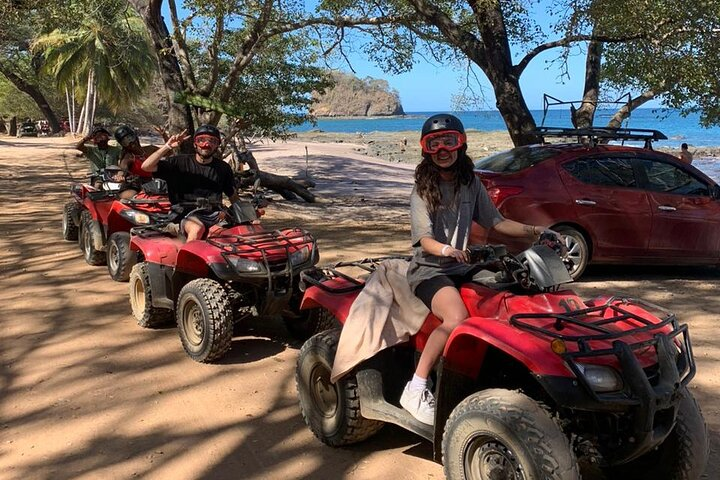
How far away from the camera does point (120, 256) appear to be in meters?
7.72

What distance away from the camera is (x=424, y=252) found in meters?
3.77

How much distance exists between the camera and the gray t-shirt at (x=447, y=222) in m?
3.69

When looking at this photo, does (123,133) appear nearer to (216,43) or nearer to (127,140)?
(127,140)

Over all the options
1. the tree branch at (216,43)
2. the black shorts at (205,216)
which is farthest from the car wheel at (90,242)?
the tree branch at (216,43)

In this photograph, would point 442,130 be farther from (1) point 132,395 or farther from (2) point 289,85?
(2) point 289,85

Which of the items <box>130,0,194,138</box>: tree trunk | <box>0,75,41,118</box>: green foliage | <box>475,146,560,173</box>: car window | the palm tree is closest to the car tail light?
<box>475,146,560,173</box>: car window

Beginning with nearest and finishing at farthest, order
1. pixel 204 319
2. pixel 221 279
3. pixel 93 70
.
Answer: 1. pixel 204 319
2. pixel 221 279
3. pixel 93 70

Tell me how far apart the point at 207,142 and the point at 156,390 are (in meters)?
2.26

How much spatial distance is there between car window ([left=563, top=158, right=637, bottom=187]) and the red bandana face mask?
4148mm

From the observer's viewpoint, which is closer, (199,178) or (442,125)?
(442,125)

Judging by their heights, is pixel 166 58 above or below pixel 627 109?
above

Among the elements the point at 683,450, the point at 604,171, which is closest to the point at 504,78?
the point at 604,171

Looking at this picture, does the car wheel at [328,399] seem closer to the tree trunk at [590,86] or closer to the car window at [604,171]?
the car window at [604,171]

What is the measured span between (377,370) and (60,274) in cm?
578
